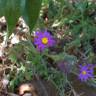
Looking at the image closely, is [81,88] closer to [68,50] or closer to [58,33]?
[68,50]

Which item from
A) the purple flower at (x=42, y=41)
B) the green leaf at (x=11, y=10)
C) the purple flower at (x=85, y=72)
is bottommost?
the purple flower at (x=85, y=72)

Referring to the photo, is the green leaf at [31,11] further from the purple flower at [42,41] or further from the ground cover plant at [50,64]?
the purple flower at [42,41]

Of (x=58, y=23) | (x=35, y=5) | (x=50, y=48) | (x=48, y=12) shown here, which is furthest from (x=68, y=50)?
(x=35, y=5)

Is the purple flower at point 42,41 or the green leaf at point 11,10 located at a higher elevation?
the purple flower at point 42,41

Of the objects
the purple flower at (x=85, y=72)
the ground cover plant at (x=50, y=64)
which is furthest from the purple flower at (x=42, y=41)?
the purple flower at (x=85, y=72)

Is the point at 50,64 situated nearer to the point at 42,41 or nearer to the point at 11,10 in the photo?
the point at 42,41

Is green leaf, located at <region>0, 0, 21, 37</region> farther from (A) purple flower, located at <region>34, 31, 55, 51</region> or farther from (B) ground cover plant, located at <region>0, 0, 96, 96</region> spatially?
(A) purple flower, located at <region>34, 31, 55, 51</region>
